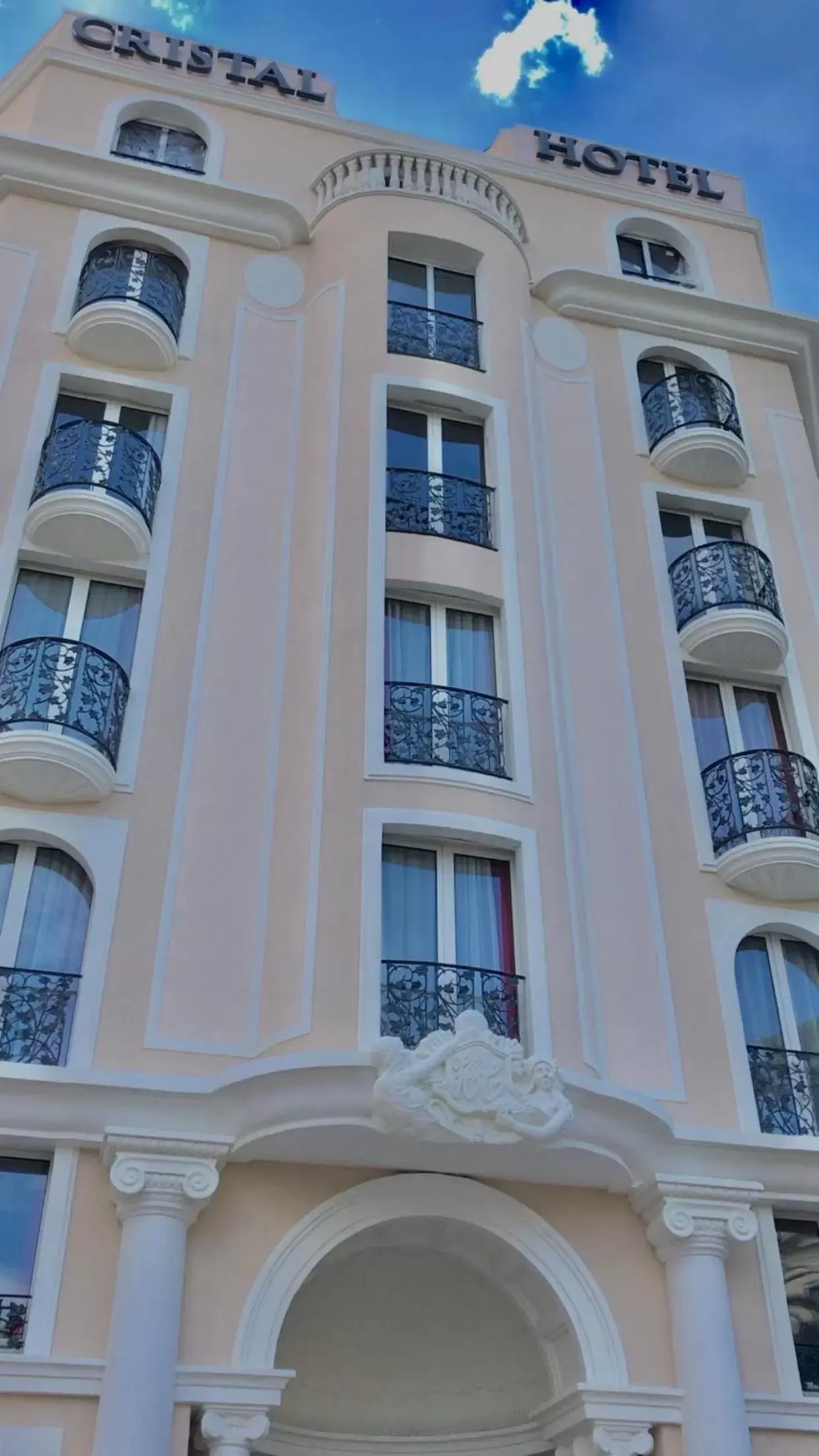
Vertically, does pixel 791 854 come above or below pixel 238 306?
below

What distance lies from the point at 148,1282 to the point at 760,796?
24.3ft

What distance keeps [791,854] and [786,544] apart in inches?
197

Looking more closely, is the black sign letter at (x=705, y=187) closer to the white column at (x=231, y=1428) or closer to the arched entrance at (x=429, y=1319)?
the arched entrance at (x=429, y=1319)

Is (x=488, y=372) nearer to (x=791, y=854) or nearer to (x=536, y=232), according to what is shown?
(x=536, y=232)

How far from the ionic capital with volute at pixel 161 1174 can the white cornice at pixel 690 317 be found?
1213 cm

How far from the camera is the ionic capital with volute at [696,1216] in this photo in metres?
10.2

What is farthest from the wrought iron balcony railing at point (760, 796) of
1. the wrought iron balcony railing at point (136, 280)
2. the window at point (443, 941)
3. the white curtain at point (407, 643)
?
the wrought iron balcony railing at point (136, 280)

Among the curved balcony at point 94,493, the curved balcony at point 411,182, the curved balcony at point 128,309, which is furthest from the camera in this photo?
the curved balcony at point 411,182

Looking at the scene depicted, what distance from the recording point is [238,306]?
15531mm

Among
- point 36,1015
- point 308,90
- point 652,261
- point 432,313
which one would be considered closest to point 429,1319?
point 36,1015

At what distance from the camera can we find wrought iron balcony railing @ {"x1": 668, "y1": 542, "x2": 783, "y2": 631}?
14.4 metres

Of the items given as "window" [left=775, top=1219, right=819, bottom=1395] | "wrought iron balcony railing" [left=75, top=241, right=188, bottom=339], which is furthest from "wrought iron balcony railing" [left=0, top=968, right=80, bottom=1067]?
"wrought iron balcony railing" [left=75, top=241, right=188, bottom=339]

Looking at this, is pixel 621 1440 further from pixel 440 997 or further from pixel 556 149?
pixel 556 149

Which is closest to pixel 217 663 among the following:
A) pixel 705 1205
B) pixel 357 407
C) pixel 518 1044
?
pixel 357 407
